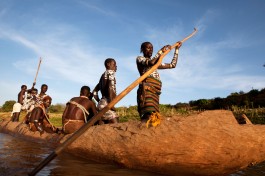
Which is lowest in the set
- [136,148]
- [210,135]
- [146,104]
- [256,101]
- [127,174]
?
[127,174]

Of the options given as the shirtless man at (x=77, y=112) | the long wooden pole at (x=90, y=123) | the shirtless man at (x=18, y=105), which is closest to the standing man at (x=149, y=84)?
the long wooden pole at (x=90, y=123)

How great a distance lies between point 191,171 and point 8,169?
239cm

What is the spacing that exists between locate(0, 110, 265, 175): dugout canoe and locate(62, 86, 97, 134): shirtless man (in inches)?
85.4

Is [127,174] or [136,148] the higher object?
[136,148]

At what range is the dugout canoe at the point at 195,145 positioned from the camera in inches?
127

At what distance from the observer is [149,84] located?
15.1 ft

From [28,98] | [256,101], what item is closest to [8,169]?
[28,98]

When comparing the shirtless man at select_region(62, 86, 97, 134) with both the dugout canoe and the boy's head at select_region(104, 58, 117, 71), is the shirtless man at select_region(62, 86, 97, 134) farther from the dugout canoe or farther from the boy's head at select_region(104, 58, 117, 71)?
the dugout canoe

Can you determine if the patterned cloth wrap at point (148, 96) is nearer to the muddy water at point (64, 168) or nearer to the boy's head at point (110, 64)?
the muddy water at point (64, 168)

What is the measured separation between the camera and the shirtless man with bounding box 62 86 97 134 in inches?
225

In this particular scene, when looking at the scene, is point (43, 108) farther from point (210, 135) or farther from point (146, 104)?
point (210, 135)

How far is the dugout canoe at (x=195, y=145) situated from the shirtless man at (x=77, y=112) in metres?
2.17

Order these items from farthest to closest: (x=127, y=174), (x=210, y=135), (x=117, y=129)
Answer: (x=117, y=129)
(x=127, y=174)
(x=210, y=135)

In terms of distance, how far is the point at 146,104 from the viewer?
15.0 feet
